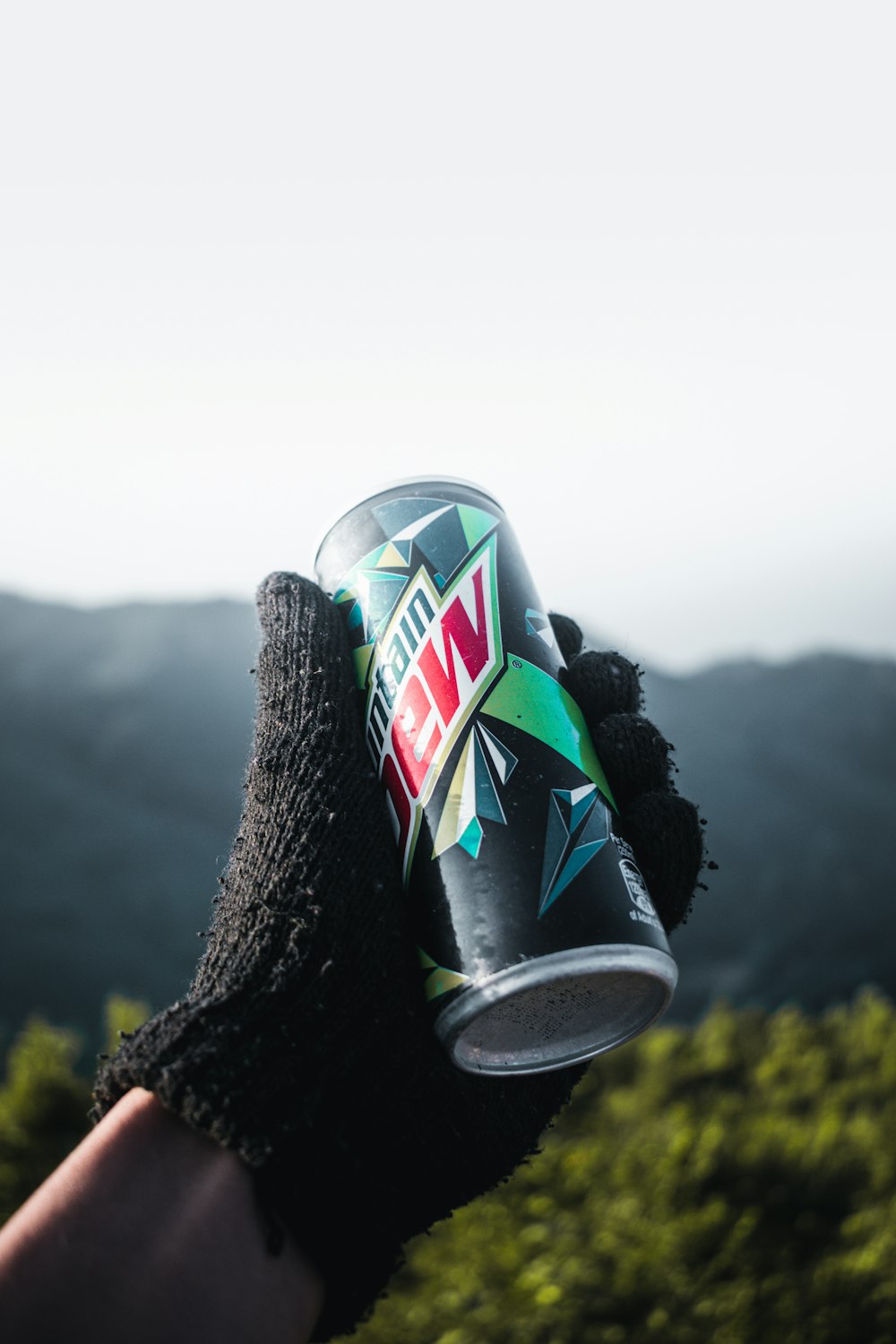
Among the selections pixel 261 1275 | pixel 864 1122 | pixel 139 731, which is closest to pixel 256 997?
pixel 261 1275

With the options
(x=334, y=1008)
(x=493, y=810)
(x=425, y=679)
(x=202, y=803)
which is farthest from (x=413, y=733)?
(x=202, y=803)

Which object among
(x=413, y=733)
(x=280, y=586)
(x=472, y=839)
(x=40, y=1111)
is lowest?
(x=40, y=1111)

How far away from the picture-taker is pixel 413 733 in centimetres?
159

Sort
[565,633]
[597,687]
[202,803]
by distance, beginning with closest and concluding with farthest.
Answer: [597,687], [565,633], [202,803]

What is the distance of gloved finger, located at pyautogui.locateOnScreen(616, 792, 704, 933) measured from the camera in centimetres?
166

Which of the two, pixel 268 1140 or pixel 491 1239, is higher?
pixel 268 1140

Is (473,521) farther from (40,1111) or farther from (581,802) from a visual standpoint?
(40,1111)

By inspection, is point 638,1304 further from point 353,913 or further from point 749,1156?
point 353,913

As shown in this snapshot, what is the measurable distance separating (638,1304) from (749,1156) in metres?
0.81

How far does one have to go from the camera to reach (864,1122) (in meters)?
3.83

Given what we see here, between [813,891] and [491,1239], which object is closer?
[491,1239]

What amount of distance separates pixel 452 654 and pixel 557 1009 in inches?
23.6

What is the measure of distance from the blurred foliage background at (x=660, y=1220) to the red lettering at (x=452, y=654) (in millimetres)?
2204

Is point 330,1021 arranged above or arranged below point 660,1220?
above
